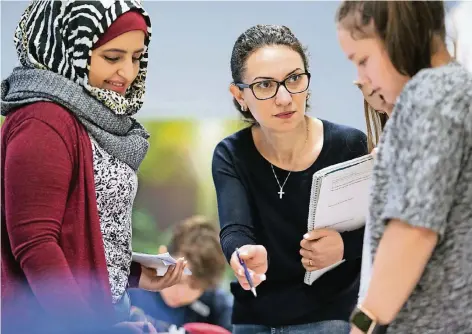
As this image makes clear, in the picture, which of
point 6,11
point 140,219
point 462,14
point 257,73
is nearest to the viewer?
point 257,73

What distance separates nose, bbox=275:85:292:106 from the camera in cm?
182

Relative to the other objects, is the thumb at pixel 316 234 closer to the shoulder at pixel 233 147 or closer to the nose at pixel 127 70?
the shoulder at pixel 233 147

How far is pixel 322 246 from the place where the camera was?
5.84 feet

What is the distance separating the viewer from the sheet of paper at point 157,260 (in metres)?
1.88

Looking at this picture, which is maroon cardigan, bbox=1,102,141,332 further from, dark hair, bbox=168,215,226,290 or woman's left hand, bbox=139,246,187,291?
dark hair, bbox=168,215,226,290

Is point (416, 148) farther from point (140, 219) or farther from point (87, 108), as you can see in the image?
point (140, 219)

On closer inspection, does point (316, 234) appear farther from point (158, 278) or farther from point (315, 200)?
point (158, 278)

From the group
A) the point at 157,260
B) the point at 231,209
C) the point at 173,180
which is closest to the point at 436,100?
the point at 231,209

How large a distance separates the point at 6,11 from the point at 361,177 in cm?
127

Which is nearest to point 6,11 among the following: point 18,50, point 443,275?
point 18,50

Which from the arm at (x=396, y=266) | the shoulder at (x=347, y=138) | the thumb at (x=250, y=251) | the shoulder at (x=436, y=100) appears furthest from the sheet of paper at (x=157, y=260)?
the shoulder at (x=436, y=100)

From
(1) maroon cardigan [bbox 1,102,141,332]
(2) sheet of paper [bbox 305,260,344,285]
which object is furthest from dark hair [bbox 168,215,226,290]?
(1) maroon cardigan [bbox 1,102,141,332]

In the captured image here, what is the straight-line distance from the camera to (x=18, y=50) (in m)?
1.70

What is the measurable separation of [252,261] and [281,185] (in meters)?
0.26
